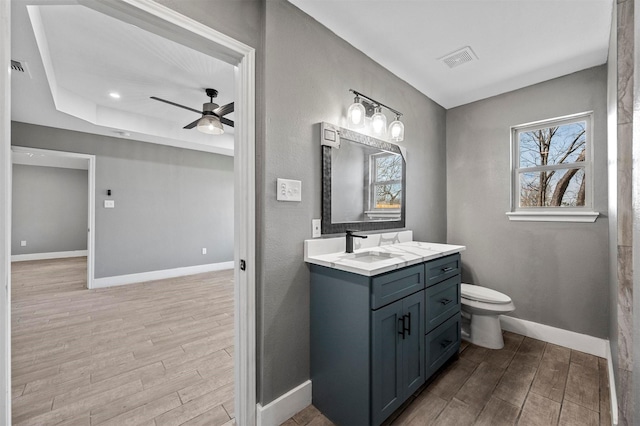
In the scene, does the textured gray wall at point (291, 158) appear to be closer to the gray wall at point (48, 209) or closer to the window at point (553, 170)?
the window at point (553, 170)

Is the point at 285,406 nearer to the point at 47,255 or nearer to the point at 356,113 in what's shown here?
the point at 356,113

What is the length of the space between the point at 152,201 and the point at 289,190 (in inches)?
162

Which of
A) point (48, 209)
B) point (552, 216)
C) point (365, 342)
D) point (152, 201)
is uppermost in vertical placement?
point (152, 201)

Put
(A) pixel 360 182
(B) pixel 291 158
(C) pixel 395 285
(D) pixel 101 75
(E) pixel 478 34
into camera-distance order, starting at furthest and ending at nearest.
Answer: (D) pixel 101 75
(A) pixel 360 182
(E) pixel 478 34
(B) pixel 291 158
(C) pixel 395 285

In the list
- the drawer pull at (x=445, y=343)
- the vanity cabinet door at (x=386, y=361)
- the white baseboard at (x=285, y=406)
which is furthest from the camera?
the drawer pull at (x=445, y=343)

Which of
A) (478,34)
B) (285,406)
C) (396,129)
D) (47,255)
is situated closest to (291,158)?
(396,129)

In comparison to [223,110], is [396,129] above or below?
below

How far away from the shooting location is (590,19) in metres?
1.74

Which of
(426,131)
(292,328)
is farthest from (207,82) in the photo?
(292,328)

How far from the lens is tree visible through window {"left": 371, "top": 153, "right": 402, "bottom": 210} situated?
87.7 inches

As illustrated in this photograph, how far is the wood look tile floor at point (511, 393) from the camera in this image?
1.55 metres

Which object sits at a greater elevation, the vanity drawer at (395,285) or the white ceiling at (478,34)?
the white ceiling at (478,34)

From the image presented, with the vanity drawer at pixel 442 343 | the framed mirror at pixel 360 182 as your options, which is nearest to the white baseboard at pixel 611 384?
the vanity drawer at pixel 442 343

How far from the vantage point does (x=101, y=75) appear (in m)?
2.82
